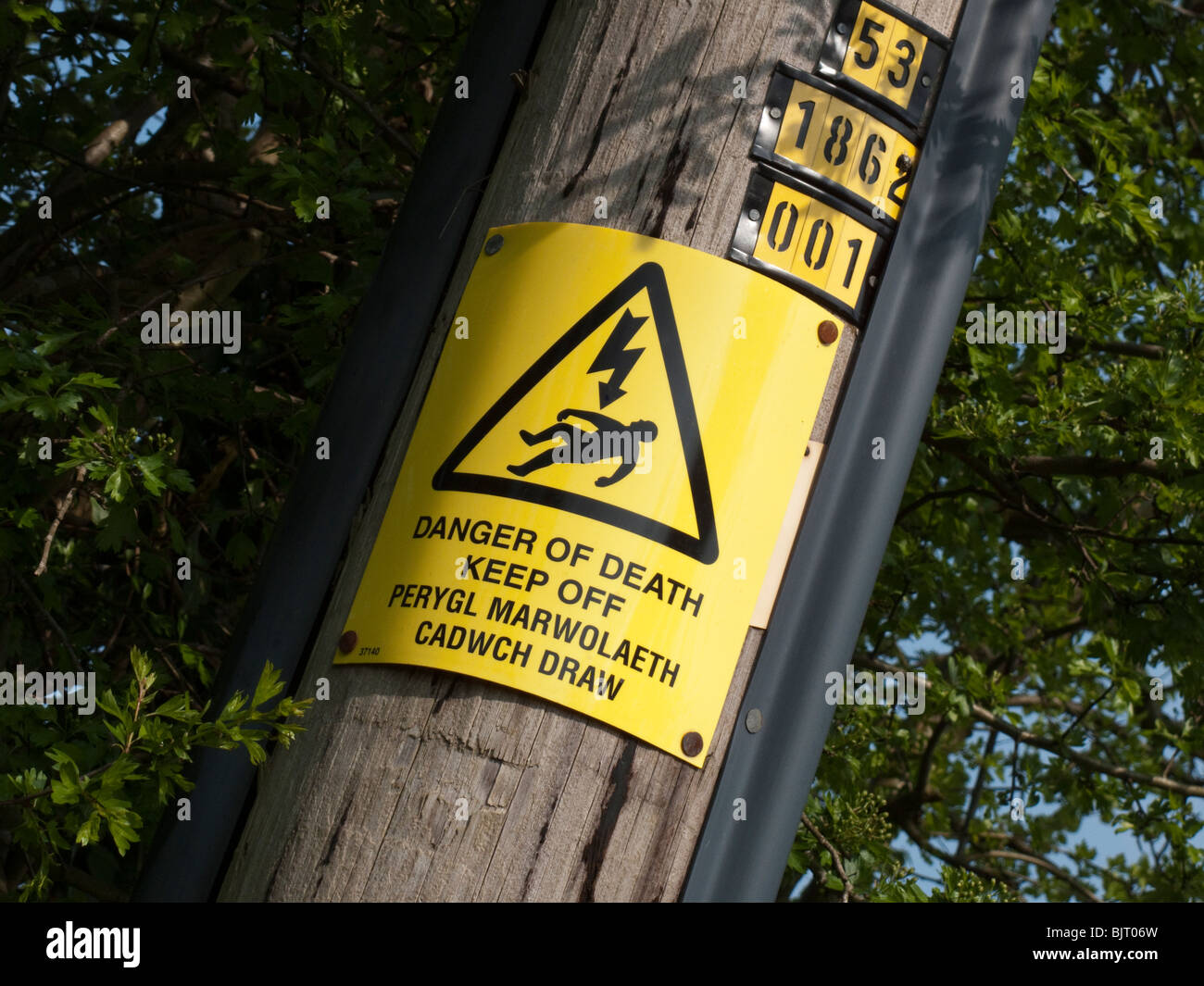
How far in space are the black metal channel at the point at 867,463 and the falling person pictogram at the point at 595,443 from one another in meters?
0.30

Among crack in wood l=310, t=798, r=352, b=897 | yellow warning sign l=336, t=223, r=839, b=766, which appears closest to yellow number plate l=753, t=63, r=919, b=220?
yellow warning sign l=336, t=223, r=839, b=766

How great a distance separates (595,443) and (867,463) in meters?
0.46

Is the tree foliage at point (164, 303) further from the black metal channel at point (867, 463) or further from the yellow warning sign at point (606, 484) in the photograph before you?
the black metal channel at point (867, 463)

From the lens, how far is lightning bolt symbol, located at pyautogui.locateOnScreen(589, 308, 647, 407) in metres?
1.92

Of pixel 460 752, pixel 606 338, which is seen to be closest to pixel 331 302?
pixel 606 338

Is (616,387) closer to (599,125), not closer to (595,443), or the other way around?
(595,443)

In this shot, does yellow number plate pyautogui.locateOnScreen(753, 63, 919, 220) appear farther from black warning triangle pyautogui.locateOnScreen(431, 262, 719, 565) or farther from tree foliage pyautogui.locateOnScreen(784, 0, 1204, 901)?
tree foliage pyautogui.locateOnScreen(784, 0, 1204, 901)

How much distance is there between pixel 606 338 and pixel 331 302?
1.74 metres

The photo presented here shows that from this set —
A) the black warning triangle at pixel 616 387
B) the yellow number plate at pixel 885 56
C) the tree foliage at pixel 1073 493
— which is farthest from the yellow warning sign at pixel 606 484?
the tree foliage at pixel 1073 493

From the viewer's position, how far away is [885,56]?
2158mm

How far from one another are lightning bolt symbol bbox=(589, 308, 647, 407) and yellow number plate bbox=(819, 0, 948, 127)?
570 mm

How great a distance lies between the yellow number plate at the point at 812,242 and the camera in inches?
79.6

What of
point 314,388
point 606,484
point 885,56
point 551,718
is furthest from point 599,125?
point 314,388
